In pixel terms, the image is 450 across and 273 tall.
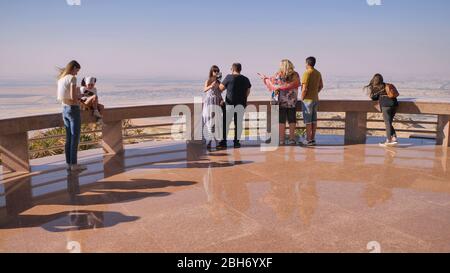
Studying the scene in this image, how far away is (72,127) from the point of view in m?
6.19

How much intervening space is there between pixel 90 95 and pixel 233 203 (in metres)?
3.57

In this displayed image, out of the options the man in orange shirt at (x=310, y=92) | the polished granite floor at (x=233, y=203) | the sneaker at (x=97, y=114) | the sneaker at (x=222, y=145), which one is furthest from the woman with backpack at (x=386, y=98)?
the sneaker at (x=97, y=114)

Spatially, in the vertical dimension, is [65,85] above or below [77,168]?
above

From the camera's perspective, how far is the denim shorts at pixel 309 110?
26.6ft

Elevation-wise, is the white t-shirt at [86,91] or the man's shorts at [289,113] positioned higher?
the white t-shirt at [86,91]

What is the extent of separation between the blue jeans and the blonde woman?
12.9 ft

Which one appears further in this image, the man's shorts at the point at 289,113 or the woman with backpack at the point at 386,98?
the man's shorts at the point at 289,113

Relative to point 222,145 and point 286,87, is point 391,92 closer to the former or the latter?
point 286,87

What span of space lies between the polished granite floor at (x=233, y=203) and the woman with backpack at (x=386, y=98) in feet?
2.26

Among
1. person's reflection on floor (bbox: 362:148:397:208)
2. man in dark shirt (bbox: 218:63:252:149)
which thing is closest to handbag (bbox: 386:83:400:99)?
person's reflection on floor (bbox: 362:148:397:208)

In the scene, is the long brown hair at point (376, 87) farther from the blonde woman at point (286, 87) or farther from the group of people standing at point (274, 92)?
the blonde woman at point (286, 87)

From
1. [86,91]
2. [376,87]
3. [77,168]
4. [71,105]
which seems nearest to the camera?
[71,105]

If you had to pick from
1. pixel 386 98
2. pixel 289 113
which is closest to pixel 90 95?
pixel 289 113

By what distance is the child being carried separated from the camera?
22.4ft
